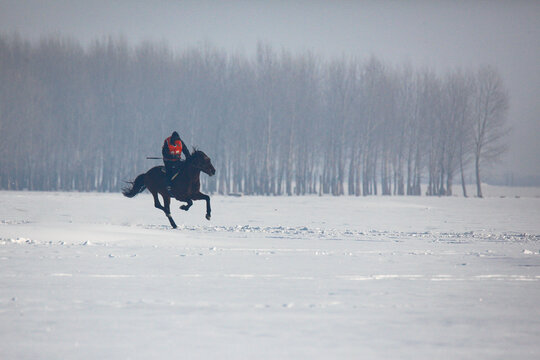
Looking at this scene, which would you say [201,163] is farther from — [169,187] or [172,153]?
[169,187]

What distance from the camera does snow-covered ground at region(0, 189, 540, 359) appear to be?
5.34 m

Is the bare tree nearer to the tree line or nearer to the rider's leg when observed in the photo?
the tree line

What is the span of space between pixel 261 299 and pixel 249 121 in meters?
50.4

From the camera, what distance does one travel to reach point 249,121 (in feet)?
188

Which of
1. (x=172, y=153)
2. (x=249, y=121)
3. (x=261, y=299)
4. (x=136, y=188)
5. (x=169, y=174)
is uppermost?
(x=249, y=121)

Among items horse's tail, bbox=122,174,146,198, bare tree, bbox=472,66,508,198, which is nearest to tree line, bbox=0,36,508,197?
bare tree, bbox=472,66,508,198

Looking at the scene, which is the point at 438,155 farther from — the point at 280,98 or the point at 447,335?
the point at 447,335

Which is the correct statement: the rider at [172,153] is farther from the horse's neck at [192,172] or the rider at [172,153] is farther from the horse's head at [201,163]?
the horse's neck at [192,172]

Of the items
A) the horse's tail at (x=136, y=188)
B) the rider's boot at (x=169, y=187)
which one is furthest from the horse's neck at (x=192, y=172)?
the horse's tail at (x=136, y=188)

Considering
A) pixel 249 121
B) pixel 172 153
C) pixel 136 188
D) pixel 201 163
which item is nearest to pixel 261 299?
pixel 201 163

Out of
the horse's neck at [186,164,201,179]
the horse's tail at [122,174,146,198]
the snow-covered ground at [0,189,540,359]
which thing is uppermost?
the horse's neck at [186,164,201,179]

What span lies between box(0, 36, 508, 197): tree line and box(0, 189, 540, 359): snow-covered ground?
137 feet

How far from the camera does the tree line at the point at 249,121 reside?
5631 centimetres

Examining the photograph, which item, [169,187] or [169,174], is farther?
[169,187]
